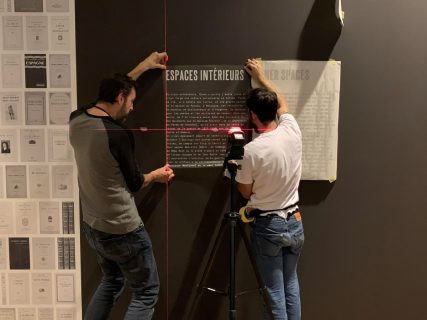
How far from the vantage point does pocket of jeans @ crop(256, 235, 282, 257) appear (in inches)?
77.8

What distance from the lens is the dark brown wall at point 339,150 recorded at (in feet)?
7.03

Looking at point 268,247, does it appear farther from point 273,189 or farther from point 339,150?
point 339,150

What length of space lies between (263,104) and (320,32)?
550mm

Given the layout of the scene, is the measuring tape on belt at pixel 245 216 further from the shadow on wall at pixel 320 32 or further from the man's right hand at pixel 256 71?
the shadow on wall at pixel 320 32

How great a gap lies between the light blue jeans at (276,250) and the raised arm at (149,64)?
877mm

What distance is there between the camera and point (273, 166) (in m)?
1.89

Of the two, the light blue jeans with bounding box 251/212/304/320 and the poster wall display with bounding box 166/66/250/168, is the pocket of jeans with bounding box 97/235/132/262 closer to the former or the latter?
the poster wall display with bounding box 166/66/250/168

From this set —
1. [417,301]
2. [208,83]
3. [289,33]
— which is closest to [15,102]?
[208,83]

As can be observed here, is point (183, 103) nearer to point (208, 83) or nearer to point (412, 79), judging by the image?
point (208, 83)

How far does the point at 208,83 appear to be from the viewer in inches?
85.7

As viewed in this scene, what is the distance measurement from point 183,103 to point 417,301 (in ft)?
5.28

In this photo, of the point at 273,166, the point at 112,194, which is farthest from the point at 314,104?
the point at 112,194

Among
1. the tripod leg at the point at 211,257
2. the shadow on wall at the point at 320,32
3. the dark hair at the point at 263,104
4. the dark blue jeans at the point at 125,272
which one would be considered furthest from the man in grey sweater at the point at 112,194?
the shadow on wall at the point at 320,32

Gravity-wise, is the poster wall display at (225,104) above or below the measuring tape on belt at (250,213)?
above
